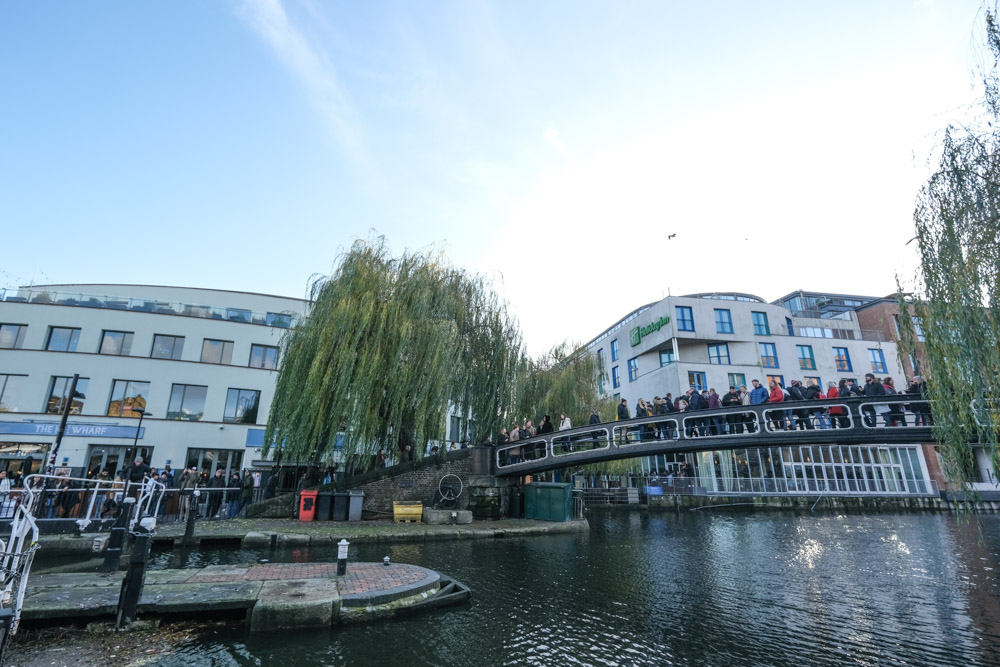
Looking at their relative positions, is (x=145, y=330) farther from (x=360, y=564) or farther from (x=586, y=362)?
(x=586, y=362)

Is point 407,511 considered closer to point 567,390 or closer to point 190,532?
→ point 190,532

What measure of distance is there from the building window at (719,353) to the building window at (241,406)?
3137 cm

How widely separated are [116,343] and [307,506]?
15.0 m

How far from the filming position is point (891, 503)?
2978 cm

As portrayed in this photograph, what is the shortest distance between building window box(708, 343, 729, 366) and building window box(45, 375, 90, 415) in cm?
3837

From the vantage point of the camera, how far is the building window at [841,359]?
38.4 meters

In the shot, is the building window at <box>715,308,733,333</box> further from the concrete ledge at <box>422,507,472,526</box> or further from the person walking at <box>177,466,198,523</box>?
the person walking at <box>177,466,198,523</box>

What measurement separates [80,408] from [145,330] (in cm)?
428

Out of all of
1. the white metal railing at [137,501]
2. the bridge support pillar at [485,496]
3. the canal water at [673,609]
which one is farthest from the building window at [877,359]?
the white metal railing at [137,501]

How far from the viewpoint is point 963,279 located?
21.7 feet


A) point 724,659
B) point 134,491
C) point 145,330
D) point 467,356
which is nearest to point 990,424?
point 724,659

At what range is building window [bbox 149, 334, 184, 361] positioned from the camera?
24.1 meters

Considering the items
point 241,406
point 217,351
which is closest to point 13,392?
point 217,351

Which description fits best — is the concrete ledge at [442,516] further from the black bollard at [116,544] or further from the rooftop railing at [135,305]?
the rooftop railing at [135,305]
